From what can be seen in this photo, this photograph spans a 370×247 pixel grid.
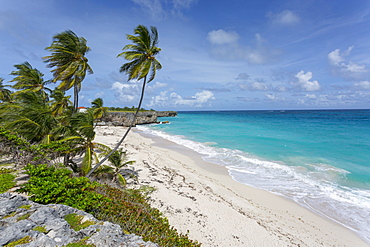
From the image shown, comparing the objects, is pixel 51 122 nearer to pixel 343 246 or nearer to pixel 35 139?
pixel 35 139

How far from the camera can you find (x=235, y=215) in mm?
7191

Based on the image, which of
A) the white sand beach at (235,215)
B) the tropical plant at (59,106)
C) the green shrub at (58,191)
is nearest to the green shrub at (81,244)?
the green shrub at (58,191)

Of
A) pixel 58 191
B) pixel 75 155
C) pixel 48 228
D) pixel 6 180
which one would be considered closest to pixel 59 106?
pixel 75 155

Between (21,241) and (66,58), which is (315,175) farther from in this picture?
(66,58)

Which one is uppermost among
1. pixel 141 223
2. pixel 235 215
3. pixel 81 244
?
pixel 81 244

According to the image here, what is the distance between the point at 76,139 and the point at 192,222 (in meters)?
5.99

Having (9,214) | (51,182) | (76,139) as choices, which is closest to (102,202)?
(51,182)

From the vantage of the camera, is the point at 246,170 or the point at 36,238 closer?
the point at 36,238

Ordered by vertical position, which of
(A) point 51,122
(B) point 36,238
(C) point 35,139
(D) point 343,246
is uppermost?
(A) point 51,122

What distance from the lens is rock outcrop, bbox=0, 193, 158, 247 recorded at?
2.71m

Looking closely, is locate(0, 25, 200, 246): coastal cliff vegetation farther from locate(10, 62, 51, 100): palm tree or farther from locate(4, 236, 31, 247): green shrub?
locate(10, 62, 51, 100): palm tree

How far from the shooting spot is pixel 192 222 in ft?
21.1

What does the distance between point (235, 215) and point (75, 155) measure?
301 inches

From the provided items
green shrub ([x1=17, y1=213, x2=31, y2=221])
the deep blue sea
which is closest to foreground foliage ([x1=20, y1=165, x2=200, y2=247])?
green shrub ([x1=17, y1=213, x2=31, y2=221])
